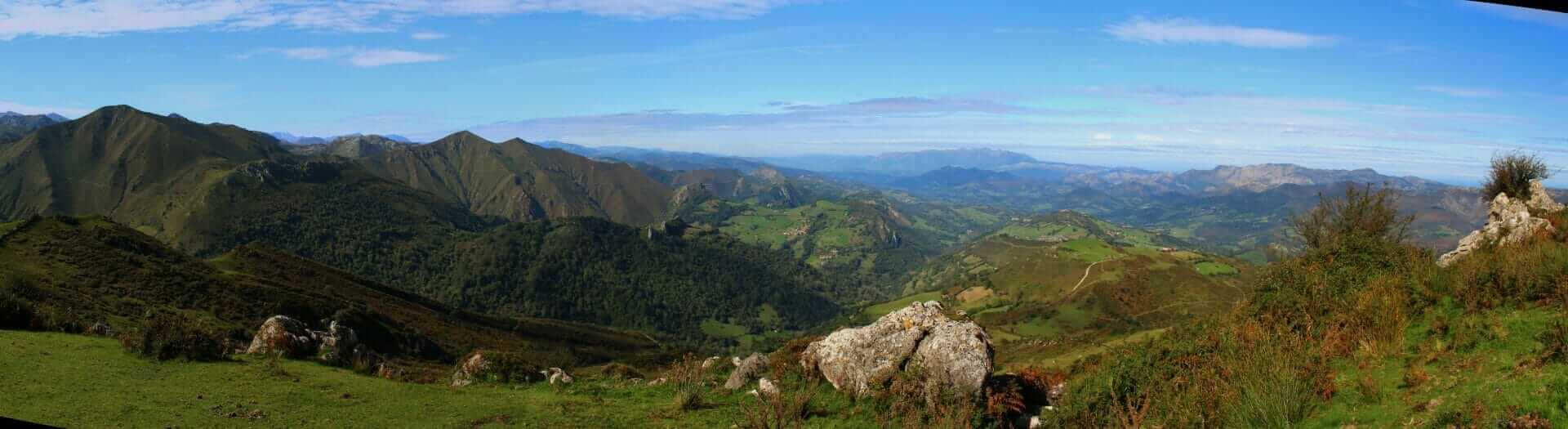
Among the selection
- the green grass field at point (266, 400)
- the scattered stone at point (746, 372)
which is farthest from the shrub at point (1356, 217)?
the green grass field at point (266, 400)

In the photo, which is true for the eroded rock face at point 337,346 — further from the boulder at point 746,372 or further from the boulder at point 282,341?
the boulder at point 746,372

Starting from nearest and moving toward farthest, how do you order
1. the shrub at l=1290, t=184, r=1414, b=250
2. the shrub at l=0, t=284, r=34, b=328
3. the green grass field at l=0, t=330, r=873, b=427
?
the green grass field at l=0, t=330, r=873, b=427 → the shrub at l=0, t=284, r=34, b=328 → the shrub at l=1290, t=184, r=1414, b=250

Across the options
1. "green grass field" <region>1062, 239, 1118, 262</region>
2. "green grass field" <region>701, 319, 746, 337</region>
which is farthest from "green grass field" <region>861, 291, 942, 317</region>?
"green grass field" <region>701, 319, 746, 337</region>

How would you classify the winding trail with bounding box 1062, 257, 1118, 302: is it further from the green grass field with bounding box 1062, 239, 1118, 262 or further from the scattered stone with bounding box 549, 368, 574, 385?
the scattered stone with bounding box 549, 368, 574, 385

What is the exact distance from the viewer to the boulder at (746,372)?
64.3 feet

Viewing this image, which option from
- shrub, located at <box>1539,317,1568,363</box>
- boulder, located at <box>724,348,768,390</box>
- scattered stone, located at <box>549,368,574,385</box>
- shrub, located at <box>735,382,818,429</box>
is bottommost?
scattered stone, located at <box>549,368,574,385</box>

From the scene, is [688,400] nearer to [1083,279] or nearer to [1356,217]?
[1356,217]

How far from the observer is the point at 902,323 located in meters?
17.8

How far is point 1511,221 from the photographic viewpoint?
68.6 feet

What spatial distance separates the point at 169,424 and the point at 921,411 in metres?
15.1

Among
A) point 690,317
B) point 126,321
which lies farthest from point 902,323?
point 690,317

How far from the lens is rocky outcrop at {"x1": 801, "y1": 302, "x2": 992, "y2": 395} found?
15188 mm

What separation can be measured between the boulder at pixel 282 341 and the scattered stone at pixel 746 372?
45.3 ft

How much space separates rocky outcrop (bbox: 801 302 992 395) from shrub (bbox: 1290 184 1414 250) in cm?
2713
